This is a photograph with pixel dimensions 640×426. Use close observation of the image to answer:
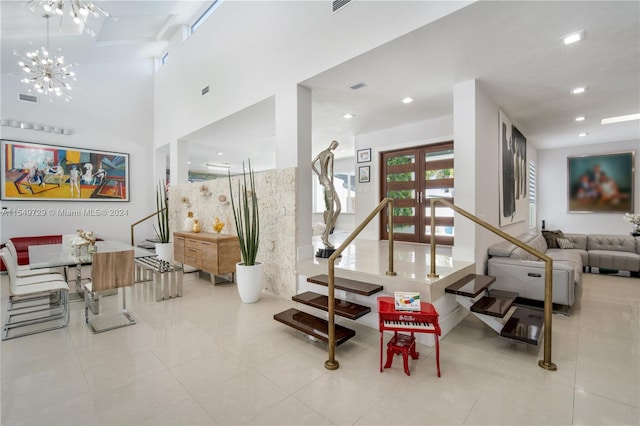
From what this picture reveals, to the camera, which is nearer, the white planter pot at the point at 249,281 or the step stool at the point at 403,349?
the step stool at the point at 403,349

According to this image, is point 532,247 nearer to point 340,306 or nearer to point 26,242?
point 340,306

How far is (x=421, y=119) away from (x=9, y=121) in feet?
27.2

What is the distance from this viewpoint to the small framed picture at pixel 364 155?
6910 mm

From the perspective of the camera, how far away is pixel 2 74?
581 cm

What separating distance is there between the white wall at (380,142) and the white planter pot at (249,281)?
11.7 feet

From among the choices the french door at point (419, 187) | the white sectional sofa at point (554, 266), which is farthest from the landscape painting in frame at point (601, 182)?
the french door at point (419, 187)

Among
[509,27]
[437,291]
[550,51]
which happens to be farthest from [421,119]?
[437,291]

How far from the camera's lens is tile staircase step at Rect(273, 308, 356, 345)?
101 inches

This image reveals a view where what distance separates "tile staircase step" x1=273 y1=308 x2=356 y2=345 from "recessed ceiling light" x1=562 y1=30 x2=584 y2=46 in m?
3.48

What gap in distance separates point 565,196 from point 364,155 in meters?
5.52

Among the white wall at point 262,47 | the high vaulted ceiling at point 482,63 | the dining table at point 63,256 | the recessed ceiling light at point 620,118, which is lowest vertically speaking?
the dining table at point 63,256

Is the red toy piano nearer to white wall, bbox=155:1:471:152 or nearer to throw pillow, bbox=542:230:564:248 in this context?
white wall, bbox=155:1:471:152

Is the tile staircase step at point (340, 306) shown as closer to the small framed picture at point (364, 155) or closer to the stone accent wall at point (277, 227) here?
the stone accent wall at point (277, 227)

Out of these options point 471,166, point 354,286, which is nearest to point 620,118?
point 471,166
